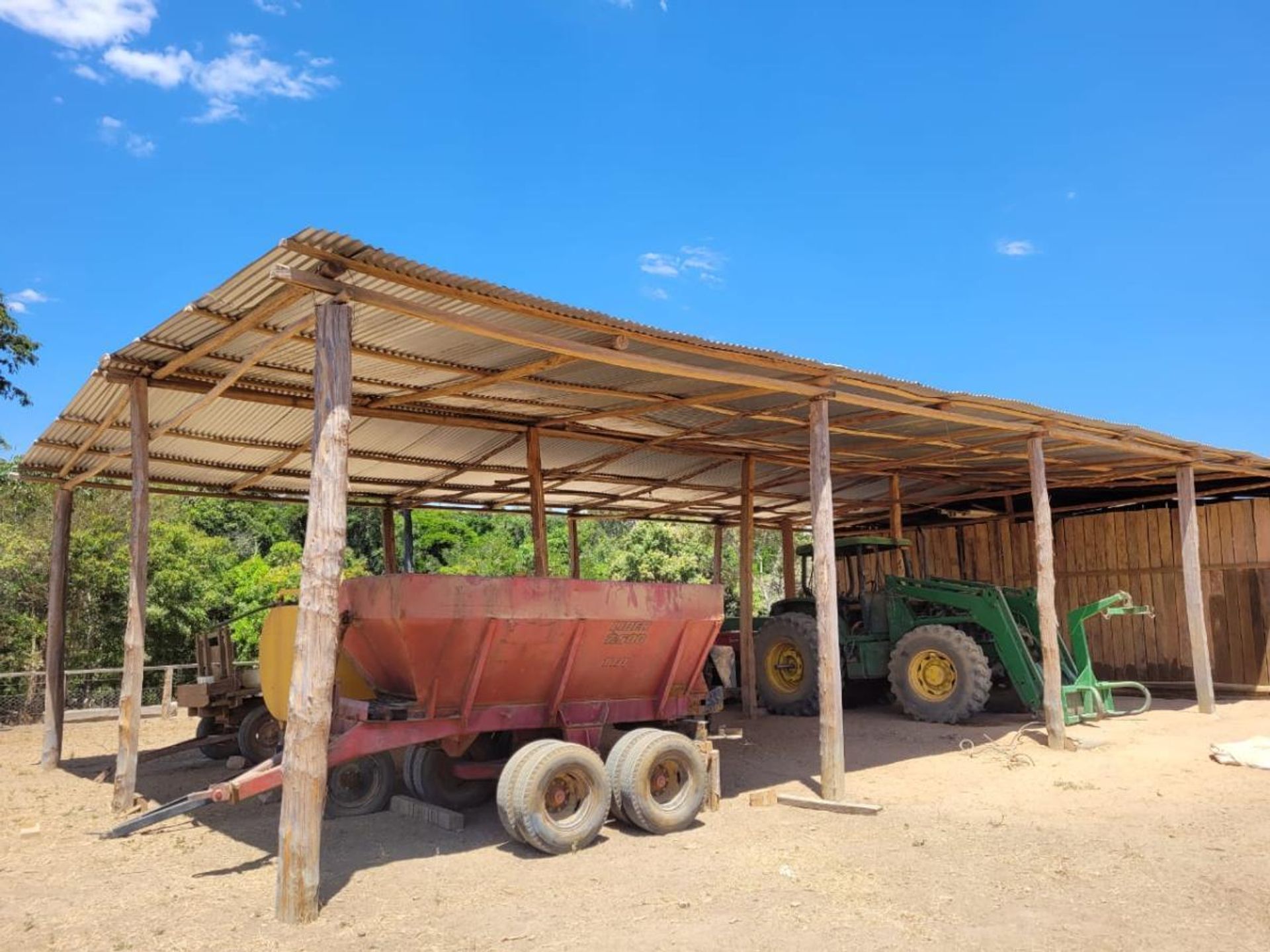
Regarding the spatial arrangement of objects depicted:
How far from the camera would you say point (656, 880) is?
624 cm

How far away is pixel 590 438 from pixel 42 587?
13785 millimetres

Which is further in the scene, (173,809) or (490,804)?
(490,804)

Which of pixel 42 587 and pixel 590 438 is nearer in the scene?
pixel 590 438

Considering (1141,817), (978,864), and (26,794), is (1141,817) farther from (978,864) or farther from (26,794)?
(26,794)

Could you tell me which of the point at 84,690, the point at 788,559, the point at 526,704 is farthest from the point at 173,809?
the point at 84,690

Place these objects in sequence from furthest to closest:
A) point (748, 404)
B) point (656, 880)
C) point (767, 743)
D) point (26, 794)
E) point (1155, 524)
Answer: point (1155, 524), point (767, 743), point (748, 404), point (26, 794), point (656, 880)

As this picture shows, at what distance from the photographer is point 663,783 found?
7.80m

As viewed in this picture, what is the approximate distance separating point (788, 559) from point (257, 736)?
11.1 metres

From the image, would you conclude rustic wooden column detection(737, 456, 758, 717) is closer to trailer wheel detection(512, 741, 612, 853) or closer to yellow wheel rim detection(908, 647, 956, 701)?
yellow wheel rim detection(908, 647, 956, 701)

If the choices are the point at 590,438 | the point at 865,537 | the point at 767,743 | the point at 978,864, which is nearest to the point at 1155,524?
the point at 865,537

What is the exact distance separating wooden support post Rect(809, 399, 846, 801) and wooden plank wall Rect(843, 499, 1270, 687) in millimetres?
5951

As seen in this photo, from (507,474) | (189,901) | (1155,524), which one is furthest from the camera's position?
(1155,524)

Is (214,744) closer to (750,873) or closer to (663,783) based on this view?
(663,783)

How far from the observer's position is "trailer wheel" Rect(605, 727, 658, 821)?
7453mm
